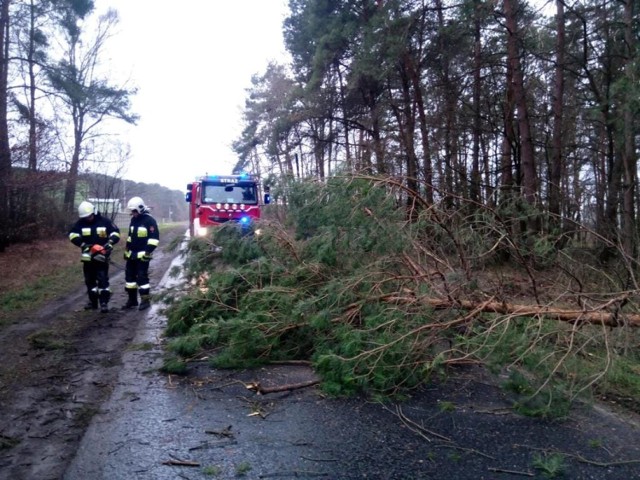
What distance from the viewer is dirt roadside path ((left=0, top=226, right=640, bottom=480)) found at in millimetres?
3463

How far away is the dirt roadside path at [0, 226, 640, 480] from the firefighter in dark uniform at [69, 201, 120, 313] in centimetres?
290

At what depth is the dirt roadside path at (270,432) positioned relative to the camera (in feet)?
11.4

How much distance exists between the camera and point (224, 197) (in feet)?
48.7

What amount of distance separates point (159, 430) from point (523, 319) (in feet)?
10.4

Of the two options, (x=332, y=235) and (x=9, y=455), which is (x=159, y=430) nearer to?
(x=9, y=455)

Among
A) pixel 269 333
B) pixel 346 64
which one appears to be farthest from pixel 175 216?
pixel 269 333

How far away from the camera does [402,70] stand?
17609mm

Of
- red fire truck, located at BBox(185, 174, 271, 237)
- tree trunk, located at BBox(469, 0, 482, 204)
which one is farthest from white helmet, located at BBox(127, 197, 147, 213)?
tree trunk, located at BBox(469, 0, 482, 204)

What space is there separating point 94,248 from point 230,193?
6.74m

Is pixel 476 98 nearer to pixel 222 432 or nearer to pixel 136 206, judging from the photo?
pixel 136 206

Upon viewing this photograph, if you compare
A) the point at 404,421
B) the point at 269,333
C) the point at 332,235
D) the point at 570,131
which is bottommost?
the point at 404,421

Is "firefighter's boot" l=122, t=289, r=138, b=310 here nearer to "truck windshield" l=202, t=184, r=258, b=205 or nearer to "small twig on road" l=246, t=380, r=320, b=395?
"small twig on road" l=246, t=380, r=320, b=395

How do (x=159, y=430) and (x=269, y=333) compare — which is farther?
(x=269, y=333)

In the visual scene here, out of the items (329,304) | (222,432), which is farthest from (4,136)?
(222,432)
